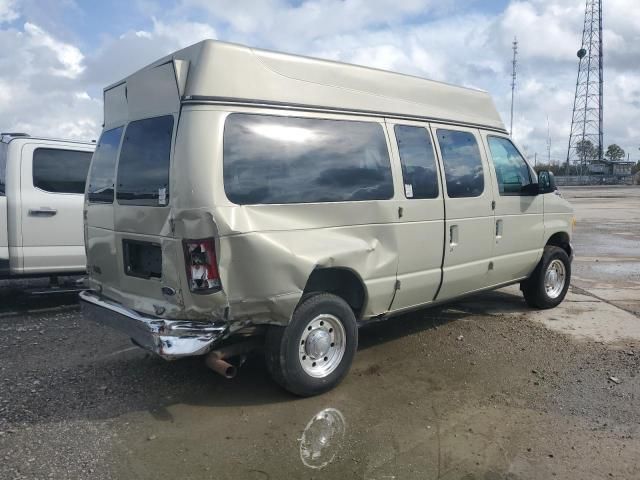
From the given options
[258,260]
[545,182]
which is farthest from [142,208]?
[545,182]

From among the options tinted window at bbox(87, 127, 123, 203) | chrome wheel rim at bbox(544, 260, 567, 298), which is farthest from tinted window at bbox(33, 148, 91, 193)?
chrome wheel rim at bbox(544, 260, 567, 298)

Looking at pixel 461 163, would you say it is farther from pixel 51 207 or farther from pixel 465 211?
pixel 51 207

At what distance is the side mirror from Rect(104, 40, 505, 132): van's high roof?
1.74 m

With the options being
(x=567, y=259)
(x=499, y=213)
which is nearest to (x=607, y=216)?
(x=567, y=259)

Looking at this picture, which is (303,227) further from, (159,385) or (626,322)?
(626,322)

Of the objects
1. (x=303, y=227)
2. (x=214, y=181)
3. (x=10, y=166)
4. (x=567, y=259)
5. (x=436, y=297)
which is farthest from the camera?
(x=567, y=259)

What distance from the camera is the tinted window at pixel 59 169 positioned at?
6.73 metres

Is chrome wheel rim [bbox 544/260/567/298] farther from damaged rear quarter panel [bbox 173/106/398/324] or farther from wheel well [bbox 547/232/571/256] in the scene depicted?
damaged rear quarter panel [bbox 173/106/398/324]

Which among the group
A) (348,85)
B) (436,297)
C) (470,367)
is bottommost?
(470,367)

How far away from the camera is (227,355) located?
4.11m

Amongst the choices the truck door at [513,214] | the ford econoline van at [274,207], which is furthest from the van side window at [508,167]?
the ford econoline van at [274,207]

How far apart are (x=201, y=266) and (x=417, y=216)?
7.01 feet

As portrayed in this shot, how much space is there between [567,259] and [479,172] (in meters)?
2.37

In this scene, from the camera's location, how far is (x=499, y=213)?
19.6 ft
